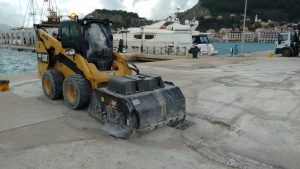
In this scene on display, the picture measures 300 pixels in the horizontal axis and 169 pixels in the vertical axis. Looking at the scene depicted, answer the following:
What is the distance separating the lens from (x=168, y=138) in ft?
20.7

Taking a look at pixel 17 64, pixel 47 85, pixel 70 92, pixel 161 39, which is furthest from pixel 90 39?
pixel 17 64

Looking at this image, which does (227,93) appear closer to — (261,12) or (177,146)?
(177,146)

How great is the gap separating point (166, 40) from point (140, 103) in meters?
27.1

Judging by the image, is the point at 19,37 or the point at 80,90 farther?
the point at 19,37

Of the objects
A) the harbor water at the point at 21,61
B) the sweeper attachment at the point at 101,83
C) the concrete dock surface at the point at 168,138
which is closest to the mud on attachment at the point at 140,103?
the sweeper attachment at the point at 101,83

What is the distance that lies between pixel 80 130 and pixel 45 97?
332 cm

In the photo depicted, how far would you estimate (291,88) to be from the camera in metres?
11.4

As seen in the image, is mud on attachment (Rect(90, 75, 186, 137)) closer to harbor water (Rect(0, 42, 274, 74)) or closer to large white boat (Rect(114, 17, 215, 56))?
harbor water (Rect(0, 42, 274, 74))

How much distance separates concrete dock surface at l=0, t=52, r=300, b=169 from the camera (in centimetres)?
524

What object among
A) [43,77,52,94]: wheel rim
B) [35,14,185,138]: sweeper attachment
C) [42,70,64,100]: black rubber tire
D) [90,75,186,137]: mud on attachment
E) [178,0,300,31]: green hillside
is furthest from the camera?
[178,0,300,31]: green hillside

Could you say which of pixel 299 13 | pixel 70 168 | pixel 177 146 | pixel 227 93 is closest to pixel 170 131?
pixel 177 146

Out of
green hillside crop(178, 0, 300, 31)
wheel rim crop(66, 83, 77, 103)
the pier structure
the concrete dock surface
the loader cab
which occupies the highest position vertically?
green hillside crop(178, 0, 300, 31)

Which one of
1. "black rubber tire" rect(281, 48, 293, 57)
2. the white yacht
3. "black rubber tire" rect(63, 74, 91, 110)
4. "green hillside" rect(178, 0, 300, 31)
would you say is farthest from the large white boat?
"green hillside" rect(178, 0, 300, 31)

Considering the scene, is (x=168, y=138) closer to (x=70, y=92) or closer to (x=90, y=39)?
(x=70, y=92)
